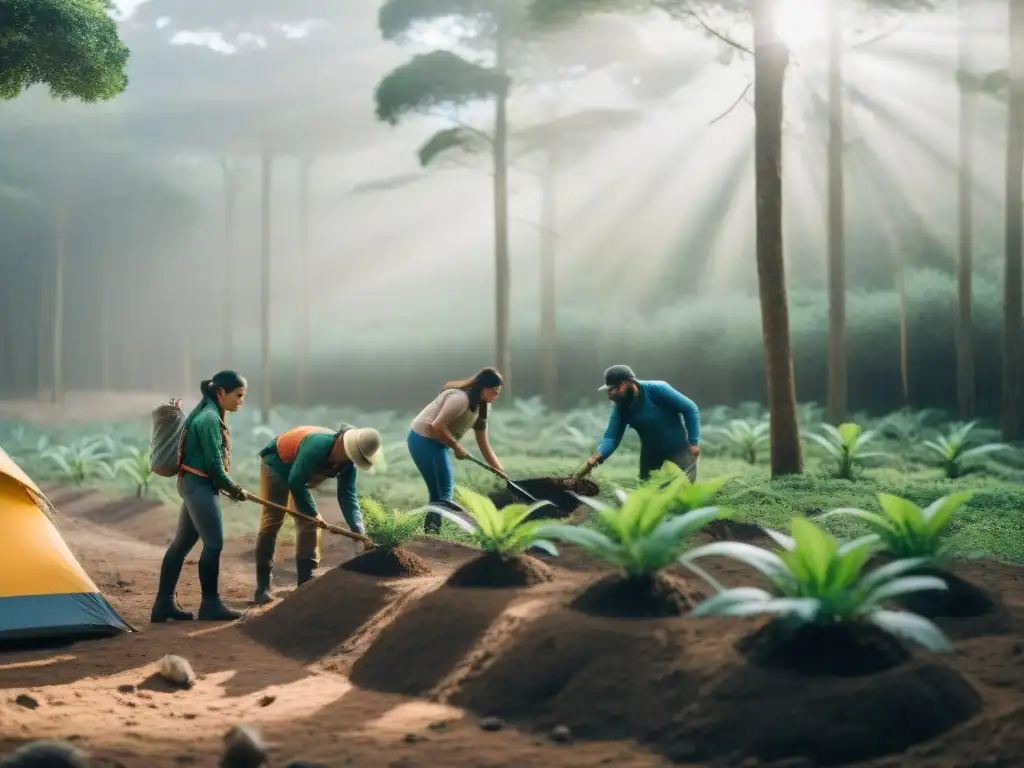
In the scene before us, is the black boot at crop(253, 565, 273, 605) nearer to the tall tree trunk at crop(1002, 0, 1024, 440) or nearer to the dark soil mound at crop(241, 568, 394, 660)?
the dark soil mound at crop(241, 568, 394, 660)

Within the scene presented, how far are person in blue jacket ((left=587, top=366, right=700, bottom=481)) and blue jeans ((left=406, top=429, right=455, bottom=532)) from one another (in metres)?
1.59

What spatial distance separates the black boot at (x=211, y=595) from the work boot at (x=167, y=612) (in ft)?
0.56

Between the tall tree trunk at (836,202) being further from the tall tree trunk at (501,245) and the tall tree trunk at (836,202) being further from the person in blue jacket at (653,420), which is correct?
the person in blue jacket at (653,420)

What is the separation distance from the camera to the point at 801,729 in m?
4.18

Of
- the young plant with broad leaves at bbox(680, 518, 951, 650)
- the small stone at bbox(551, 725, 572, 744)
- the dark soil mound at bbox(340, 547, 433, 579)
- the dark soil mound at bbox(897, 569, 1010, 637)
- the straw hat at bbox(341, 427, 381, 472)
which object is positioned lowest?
the small stone at bbox(551, 725, 572, 744)

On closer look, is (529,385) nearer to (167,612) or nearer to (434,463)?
(434,463)

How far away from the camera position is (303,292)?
35.2 m

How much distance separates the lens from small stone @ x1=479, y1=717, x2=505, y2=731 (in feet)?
16.1

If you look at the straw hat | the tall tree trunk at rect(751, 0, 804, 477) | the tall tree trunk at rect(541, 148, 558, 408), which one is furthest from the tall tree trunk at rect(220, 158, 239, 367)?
the straw hat

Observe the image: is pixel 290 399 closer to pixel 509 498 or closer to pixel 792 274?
pixel 792 274

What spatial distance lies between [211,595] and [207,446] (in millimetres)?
1235

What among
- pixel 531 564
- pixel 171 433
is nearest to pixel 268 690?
pixel 531 564

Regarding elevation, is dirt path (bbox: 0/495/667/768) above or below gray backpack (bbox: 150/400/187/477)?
below

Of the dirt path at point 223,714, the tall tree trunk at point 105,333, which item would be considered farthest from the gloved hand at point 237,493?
the tall tree trunk at point 105,333
